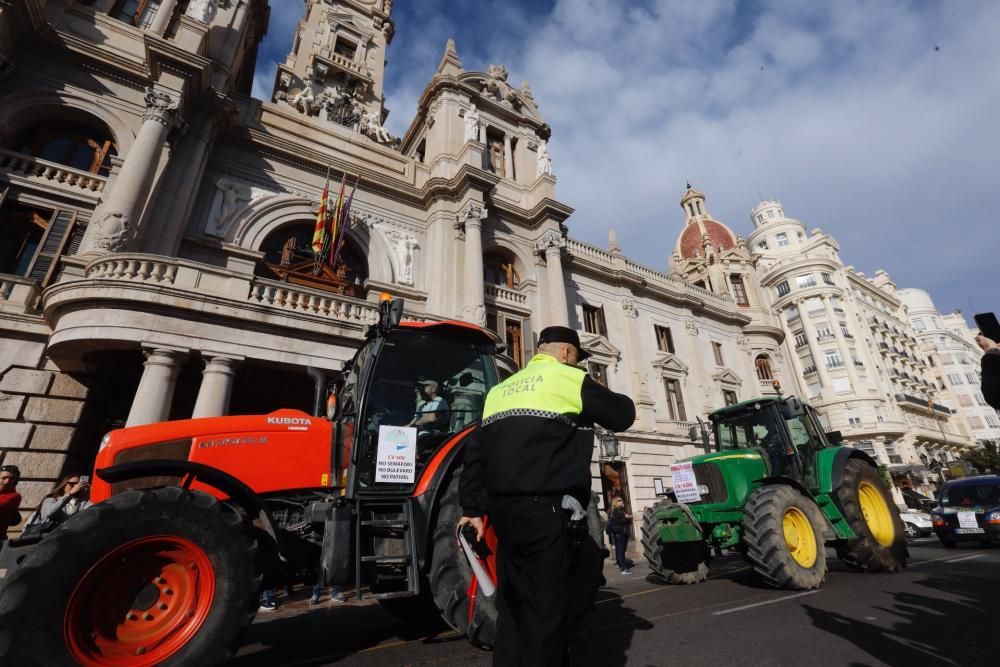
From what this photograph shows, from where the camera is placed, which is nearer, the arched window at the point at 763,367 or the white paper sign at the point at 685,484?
the white paper sign at the point at 685,484

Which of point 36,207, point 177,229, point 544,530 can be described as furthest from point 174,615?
point 36,207

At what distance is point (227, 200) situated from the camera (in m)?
13.5

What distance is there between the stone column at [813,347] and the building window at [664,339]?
27.4 m

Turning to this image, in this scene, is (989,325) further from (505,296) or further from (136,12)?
(136,12)

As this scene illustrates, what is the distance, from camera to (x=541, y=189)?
63.9ft

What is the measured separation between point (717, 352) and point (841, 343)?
84.0 feet

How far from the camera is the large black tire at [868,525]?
6223 mm

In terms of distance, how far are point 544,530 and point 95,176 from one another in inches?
600

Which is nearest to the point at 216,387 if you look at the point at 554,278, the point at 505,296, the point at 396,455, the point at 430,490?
the point at 396,455

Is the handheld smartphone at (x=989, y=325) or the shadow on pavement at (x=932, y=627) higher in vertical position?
the handheld smartphone at (x=989, y=325)

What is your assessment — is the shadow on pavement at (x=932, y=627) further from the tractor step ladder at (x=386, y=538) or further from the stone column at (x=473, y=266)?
the stone column at (x=473, y=266)

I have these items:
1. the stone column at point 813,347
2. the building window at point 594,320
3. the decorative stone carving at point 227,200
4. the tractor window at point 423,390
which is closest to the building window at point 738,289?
the building window at point 594,320

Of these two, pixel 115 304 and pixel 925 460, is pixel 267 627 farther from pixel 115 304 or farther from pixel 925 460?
pixel 925 460

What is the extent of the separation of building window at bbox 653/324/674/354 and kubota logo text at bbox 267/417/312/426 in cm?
2182
